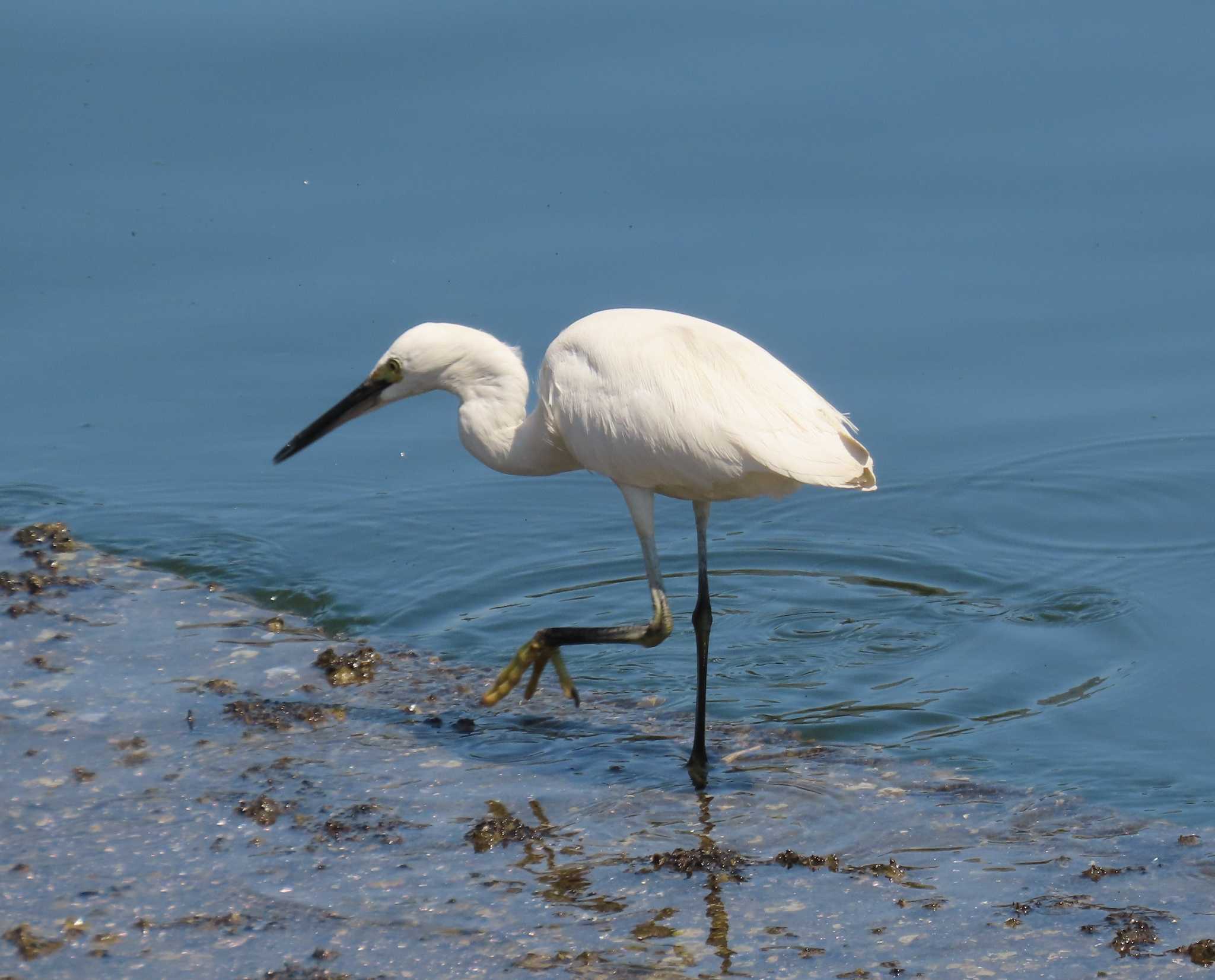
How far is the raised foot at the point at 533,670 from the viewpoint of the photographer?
7062mm

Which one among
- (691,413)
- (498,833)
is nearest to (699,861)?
(498,833)

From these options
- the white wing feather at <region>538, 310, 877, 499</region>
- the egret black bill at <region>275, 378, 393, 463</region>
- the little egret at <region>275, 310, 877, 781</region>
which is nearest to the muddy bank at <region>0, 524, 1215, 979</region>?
the little egret at <region>275, 310, 877, 781</region>

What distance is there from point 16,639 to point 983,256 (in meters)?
6.30

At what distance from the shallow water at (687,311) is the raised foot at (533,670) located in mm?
204

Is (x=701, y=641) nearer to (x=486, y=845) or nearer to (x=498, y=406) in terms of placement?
(x=498, y=406)

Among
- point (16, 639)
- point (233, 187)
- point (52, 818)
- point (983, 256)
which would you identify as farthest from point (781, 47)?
point (52, 818)

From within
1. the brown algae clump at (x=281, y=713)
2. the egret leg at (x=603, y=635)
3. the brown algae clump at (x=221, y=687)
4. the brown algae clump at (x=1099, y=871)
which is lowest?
the brown algae clump at (x=1099, y=871)

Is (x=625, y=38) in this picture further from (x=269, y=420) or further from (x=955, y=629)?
(x=955, y=629)

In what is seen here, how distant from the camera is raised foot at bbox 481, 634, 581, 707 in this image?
7062mm

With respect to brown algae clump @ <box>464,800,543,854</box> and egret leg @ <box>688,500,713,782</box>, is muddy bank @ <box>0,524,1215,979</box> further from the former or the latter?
egret leg @ <box>688,500,713,782</box>

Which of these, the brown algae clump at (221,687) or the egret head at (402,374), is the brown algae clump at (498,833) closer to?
the brown algae clump at (221,687)

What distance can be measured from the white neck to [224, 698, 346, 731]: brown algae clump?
1291 millimetres

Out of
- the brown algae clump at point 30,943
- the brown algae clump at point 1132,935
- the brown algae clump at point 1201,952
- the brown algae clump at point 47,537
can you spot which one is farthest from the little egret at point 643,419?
the brown algae clump at point 47,537

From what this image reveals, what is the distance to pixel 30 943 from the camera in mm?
5359
